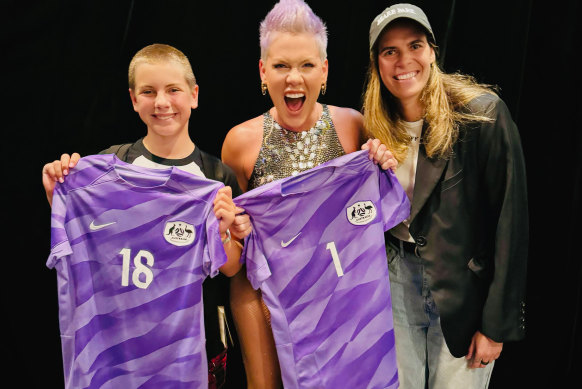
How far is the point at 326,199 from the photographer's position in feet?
6.23

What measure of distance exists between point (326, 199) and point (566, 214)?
1594mm

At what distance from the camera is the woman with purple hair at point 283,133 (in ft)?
6.38

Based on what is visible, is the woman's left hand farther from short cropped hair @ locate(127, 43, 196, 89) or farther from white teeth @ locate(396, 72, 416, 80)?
short cropped hair @ locate(127, 43, 196, 89)

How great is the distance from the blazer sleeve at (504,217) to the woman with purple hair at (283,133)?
0.37 metres

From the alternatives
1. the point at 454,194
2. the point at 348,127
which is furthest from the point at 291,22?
the point at 454,194

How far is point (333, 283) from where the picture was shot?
1908 mm

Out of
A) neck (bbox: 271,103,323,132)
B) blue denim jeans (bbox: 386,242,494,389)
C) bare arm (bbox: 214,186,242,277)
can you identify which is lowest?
blue denim jeans (bbox: 386,242,494,389)

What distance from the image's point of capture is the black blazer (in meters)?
1.84

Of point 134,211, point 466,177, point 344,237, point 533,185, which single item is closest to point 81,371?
point 134,211

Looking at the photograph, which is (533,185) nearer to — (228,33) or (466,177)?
(466,177)

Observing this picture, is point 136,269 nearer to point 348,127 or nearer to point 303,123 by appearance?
point 303,123

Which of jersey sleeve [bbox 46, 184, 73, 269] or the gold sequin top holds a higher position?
the gold sequin top

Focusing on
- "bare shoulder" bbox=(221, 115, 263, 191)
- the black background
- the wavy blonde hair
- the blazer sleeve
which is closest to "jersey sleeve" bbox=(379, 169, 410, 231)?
the wavy blonde hair

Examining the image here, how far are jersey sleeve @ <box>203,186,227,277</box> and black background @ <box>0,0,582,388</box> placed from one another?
1015mm
